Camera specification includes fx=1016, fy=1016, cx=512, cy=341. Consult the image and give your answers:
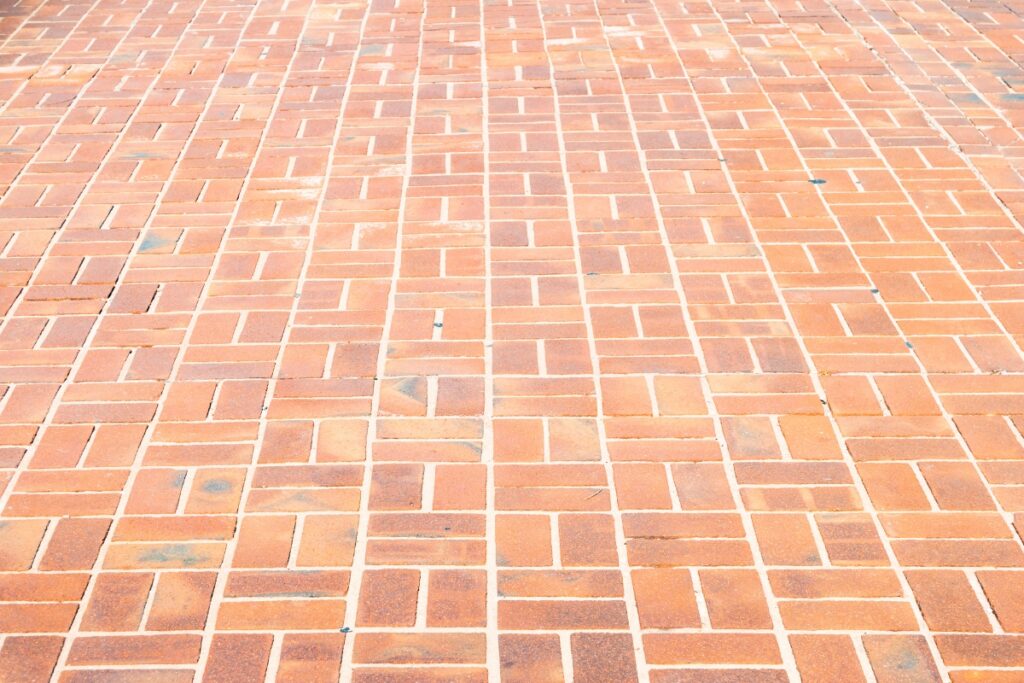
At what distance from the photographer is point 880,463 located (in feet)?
8.35

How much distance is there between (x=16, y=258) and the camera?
3357 mm

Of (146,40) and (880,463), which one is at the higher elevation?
(880,463)

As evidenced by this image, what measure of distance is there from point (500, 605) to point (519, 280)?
1.28 meters

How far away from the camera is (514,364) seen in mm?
2877

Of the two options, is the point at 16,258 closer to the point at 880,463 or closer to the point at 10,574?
the point at 10,574

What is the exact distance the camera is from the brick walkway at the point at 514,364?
217 cm

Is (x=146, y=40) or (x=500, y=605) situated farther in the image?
(x=146, y=40)

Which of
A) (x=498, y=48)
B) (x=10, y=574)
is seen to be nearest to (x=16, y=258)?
(x=10, y=574)

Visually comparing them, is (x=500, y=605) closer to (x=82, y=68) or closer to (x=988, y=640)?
(x=988, y=640)

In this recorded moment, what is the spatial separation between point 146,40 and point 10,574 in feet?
11.1

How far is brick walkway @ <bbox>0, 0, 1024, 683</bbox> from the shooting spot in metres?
2.17

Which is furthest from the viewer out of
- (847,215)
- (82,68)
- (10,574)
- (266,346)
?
(82,68)

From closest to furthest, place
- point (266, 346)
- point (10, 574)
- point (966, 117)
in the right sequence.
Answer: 1. point (10, 574)
2. point (266, 346)
3. point (966, 117)

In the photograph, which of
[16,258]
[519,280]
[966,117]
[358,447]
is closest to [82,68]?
[16,258]
